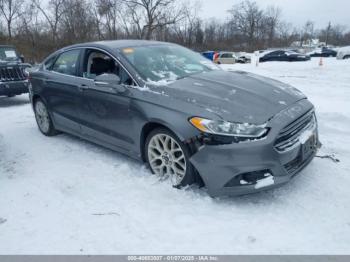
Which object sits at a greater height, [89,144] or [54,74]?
[54,74]

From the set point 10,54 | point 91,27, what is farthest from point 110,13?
point 10,54

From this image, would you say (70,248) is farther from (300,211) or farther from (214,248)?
(300,211)

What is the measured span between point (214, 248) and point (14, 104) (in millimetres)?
8300

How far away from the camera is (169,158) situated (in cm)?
350

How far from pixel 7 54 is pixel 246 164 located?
9.52 metres

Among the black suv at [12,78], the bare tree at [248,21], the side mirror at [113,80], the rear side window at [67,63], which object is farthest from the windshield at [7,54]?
the bare tree at [248,21]

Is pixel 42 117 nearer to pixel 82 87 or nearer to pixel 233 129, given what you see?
pixel 82 87

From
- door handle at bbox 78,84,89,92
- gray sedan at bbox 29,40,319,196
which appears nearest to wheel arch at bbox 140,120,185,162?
gray sedan at bbox 29,40,319,196

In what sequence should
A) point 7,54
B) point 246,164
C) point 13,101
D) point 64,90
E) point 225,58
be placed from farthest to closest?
point 225,58 → point 7,54 → point 13,101 → point 64,90 → point 246,164

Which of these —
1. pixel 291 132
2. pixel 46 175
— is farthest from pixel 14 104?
pixel 291 132

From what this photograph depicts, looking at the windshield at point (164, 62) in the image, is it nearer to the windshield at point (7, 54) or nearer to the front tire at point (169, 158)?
the front tire at point (169, 158)

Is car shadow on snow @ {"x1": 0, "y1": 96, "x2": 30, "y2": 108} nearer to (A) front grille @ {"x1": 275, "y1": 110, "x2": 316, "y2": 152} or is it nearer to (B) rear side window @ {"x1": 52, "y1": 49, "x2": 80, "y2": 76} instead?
(B) rear side window @ {"x1": 52, "y1": 49, "x2": 80, "y2": 76}

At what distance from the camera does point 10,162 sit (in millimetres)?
4566

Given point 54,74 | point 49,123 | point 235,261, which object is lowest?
point 235,261
